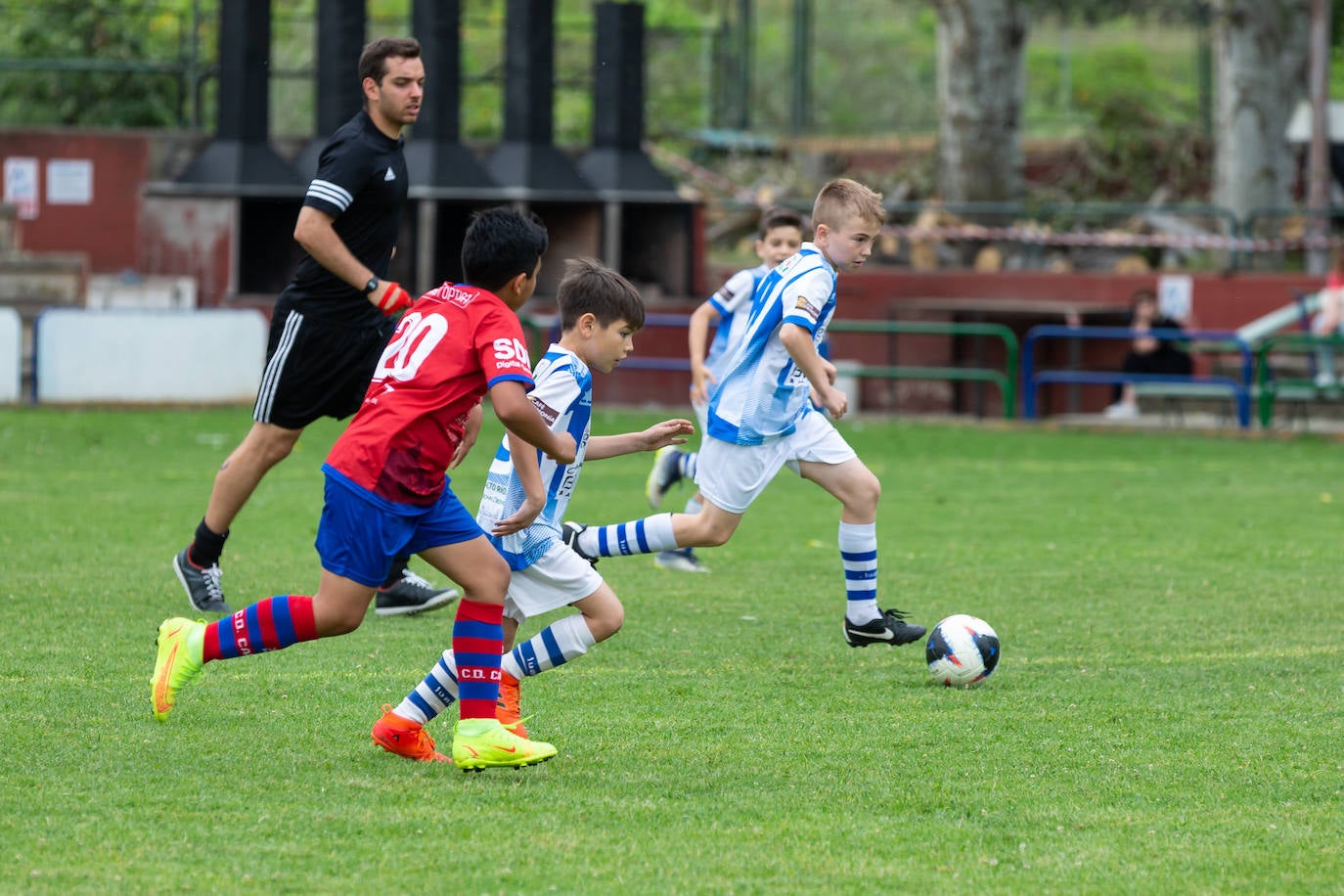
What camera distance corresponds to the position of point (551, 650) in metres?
5.55

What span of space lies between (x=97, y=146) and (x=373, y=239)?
51.3 ft

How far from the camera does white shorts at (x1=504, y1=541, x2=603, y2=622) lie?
5492 millimetres

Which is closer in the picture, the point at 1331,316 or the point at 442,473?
the point at 442,473

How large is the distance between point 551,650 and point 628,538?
1.50m

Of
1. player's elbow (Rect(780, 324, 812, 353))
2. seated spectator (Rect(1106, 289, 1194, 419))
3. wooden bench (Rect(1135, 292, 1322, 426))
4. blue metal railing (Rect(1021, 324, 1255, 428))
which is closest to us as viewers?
player's elbow (Rect(780, 324, 812, 353))

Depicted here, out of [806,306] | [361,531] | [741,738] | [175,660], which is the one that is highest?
[806,306]

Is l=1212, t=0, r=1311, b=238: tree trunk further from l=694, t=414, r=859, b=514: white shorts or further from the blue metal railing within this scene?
l=694, t=414, r=859, b=514: white shorts

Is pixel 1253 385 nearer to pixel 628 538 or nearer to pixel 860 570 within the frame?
pixel 860 570

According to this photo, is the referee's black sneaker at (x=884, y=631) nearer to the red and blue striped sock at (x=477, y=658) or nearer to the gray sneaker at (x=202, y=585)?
the red and blue striped sock at (x=477, y=658)

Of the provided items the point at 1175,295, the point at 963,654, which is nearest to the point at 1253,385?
the point at 1175,295

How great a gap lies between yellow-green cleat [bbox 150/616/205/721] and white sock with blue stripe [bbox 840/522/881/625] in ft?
8.37

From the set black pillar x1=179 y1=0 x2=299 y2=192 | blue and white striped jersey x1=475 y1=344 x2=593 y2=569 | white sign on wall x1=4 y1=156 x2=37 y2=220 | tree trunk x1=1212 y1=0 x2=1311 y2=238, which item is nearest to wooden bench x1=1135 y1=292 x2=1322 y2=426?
tree trunk x1=1212 y1=0 x2=1311 y2=238

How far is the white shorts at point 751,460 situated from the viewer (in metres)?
7.22

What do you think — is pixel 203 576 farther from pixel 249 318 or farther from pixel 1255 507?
pixel 249 318
